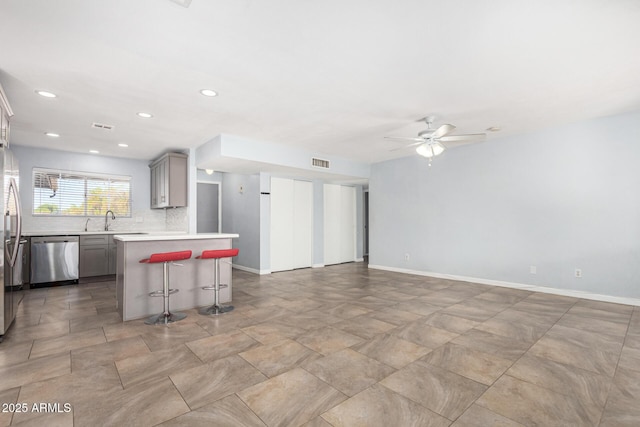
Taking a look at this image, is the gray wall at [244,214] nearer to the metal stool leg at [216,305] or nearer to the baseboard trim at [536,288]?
the metal stool leg at [216,305]

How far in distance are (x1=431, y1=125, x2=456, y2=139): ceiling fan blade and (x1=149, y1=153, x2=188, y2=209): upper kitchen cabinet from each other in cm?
458

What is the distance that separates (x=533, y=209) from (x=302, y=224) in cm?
477

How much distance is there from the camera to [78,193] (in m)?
6.36

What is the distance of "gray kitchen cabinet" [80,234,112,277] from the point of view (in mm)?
5902

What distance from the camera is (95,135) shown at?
16.5 feet

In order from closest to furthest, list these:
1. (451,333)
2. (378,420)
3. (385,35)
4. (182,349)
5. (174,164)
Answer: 1. (378,420)
2. (385,35)
3. (182,349)
4. (451,333)
5. (174,164)

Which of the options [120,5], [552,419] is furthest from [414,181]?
[120,5]

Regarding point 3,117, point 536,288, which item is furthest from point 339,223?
point 3,117

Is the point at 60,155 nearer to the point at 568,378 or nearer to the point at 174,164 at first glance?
the point at 174,164

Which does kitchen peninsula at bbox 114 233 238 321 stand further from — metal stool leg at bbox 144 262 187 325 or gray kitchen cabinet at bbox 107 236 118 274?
gray kitchen cabinet at bbox 107 236 118 274

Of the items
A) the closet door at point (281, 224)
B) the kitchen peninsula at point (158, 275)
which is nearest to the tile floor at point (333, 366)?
the kitchen peninsula at point (158, 275)

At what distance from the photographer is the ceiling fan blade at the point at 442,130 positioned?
3.99m

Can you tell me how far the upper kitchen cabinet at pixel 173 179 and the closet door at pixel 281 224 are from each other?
1.95 metres

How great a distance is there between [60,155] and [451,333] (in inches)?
302
